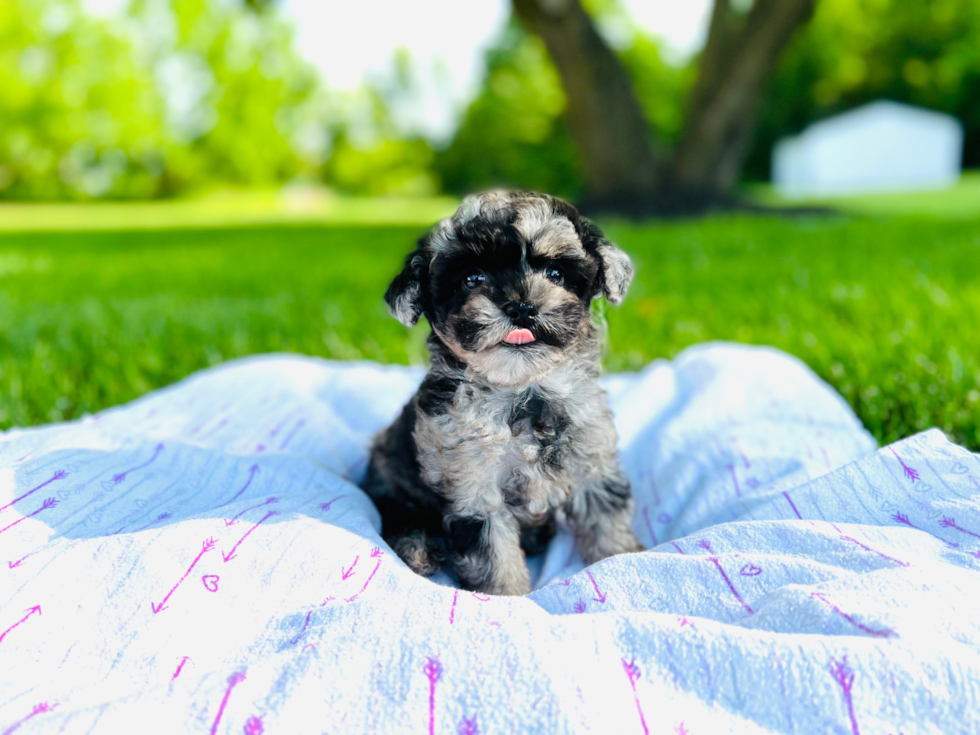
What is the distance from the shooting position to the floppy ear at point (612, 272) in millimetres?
2926

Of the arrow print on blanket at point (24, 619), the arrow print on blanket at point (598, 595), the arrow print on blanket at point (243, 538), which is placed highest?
the arrow print on blanket at point (598, 595)

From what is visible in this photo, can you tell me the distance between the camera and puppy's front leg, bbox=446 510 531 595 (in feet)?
9.05

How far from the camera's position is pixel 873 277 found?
7172mm

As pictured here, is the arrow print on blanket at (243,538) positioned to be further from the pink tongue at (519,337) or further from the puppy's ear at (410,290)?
the pink tongue at (519,337)

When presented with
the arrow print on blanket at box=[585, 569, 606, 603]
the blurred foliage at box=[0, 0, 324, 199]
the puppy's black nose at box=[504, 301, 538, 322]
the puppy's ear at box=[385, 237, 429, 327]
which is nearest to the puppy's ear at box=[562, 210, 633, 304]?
the puppy's black nose at box=[504, 301, 538, 322]

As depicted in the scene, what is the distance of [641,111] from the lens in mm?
15539

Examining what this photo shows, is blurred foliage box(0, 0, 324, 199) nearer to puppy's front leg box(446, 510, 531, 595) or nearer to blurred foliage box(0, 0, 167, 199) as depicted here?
blurred foliage box(0, 0, 167, 199)

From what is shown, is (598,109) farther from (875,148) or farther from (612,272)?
(875,148)

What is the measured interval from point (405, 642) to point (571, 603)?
699 millimetres

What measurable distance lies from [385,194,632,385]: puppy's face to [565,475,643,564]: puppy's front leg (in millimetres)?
578

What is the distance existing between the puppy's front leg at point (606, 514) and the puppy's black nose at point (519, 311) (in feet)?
2.61

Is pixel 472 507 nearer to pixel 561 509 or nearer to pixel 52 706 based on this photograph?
pixel 561 509

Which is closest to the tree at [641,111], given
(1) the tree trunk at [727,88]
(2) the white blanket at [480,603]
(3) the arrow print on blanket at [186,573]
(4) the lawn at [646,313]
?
(1) the tree trunk at [727,88]

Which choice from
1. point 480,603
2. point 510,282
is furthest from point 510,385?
point 480,603
